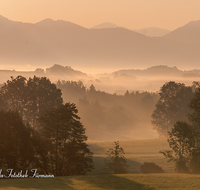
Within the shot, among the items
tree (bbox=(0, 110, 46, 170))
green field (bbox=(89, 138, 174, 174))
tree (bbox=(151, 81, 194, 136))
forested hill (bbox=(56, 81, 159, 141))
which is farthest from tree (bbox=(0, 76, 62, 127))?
forested hill (bbox=(56, 81, 159, 141))

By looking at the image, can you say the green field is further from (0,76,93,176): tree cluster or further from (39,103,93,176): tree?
(0,76,93,176): tree cluster

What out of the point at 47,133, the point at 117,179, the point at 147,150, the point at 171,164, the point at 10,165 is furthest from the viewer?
the point at 147,150

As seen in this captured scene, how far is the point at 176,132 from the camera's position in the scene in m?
55.2

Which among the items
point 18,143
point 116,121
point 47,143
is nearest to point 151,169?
point 47,143

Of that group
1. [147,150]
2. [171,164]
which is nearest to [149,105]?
[147,150]

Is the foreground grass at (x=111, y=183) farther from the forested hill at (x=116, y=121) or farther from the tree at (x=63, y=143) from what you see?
the forested hill at (x=116, y=121)

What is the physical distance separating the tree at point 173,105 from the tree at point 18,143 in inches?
2764

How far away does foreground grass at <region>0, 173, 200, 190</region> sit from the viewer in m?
39.2

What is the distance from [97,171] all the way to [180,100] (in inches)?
2372

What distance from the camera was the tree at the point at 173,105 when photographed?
10862cm

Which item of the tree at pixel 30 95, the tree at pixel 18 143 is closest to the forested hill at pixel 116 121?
the tree at pixel 30 95

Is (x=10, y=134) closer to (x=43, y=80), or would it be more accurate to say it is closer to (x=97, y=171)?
(x=97, y=171)

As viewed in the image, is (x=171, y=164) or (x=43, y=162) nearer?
(x=43, y=162)

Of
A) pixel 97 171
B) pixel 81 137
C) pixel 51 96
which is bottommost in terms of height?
pixel 97 171
